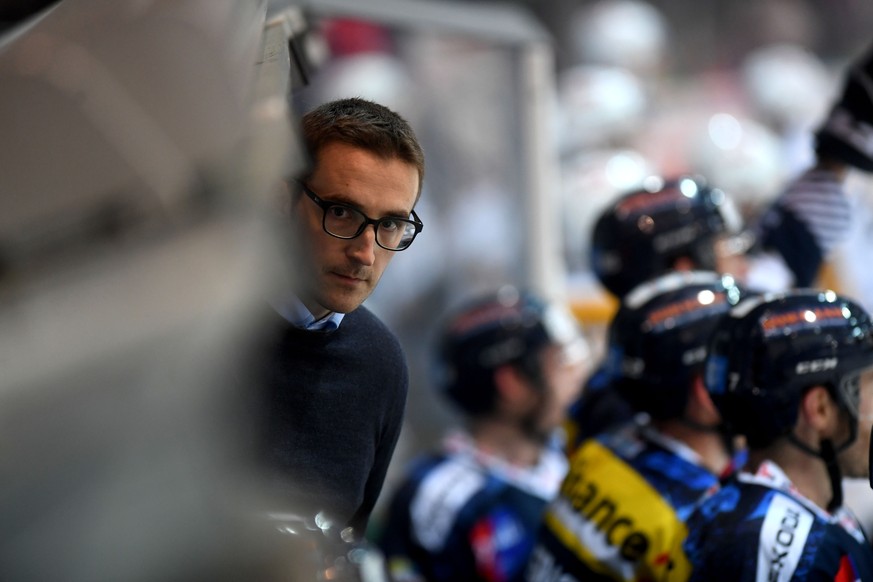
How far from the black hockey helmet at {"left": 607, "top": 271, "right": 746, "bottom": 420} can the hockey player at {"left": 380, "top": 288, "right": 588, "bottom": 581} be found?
97cm

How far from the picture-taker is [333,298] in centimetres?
115

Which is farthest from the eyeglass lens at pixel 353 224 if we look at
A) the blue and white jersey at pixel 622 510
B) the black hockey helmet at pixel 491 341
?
the black hockey helmet at pixel 491 341

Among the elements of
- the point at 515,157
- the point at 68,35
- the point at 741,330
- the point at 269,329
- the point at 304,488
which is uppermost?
the point at 68,35

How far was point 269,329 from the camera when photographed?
3.49 ft

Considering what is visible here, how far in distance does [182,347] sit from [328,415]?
11.3 inches

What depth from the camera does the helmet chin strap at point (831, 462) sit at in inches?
74.0

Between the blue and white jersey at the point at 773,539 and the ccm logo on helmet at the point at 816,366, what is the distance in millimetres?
192

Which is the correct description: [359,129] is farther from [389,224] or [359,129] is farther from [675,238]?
[675,238]

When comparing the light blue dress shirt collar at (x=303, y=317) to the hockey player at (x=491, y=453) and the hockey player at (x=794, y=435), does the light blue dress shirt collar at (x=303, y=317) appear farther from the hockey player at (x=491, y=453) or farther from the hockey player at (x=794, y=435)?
the hockey player at (x=491, y=453)

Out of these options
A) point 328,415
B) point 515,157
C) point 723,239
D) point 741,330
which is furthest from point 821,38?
point 328,415

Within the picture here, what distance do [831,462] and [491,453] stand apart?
6.60 ft

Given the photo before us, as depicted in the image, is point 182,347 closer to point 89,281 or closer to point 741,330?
point 89,281

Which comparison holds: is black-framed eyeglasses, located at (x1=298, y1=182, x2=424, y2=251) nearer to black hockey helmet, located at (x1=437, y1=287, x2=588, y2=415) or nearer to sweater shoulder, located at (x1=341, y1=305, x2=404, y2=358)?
sweater shoulder, located at (x1=341, y1=305, x2=404, y2=358)

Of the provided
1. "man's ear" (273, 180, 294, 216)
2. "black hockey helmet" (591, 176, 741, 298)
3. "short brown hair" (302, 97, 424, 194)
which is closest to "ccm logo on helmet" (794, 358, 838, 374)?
"short brown hair" (302, 97, 424, 194)
